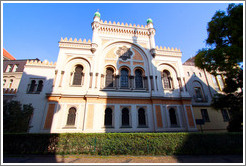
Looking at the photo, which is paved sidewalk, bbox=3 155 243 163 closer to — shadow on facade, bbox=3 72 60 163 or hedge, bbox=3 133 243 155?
shadow on facade, bbox=3 72 60 163

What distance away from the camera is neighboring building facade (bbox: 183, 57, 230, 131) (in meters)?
15.9

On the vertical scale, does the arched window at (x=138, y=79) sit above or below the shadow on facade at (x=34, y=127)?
above

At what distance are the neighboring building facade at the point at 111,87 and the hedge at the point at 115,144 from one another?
339 cm

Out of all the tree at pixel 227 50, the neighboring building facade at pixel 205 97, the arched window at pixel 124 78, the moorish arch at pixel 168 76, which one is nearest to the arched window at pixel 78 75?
the arched window at pixel 124 78

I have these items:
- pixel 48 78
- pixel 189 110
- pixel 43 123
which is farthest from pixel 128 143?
pixel 48 78

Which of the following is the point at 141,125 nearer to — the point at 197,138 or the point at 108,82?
the point at 197,138

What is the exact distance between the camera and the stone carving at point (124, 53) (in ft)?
51.8

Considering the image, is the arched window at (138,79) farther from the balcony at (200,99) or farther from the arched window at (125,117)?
the balcony at (200,99)

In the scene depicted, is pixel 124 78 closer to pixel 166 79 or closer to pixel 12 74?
pixel 166 79

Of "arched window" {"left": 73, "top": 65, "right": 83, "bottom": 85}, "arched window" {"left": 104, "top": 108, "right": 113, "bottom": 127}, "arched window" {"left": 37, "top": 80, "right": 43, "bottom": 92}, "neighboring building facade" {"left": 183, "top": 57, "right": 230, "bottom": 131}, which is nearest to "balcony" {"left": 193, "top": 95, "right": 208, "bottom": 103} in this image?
"neighboring building facade" {"left": 183, "top": 57, "right": 230, "bottom": 131}

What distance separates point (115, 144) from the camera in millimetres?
7871

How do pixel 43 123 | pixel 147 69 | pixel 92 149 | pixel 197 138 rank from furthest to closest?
pixel 147 69 → pixel 43 123 → pixel 197 138 → pixel 92 149

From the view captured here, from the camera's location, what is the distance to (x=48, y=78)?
13609mm

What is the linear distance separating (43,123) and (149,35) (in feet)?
59.2
